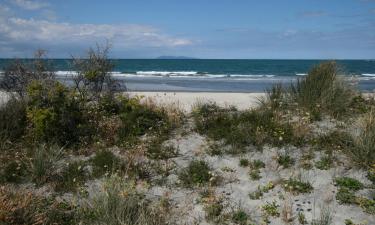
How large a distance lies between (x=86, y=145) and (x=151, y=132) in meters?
1.40

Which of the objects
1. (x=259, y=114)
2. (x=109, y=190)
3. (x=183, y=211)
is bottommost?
(x=183, y=211)

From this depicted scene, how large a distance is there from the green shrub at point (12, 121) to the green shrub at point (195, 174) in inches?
151

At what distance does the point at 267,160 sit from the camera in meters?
7.92

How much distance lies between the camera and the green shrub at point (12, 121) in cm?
896

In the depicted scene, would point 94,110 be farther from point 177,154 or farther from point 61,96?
point 177,154

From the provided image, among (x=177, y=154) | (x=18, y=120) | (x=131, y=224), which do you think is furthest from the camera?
(x=18, y=120)

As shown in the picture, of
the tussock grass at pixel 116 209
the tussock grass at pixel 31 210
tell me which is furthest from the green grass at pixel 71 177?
the tussock grass at pixel 116 209

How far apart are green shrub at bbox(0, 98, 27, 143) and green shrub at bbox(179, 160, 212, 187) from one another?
3825 millimetres

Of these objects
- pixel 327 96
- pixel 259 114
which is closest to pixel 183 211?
pixel 259 114

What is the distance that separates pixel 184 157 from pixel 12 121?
151 inches

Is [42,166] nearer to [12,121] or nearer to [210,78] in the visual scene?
[12,121]

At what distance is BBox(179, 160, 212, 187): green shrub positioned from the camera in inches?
288

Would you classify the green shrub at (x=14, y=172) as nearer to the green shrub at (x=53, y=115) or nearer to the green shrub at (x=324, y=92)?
the green shrub at (x=53, y=115)

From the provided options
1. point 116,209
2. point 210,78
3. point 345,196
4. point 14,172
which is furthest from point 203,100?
point 210,78
